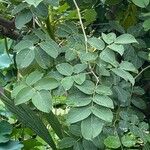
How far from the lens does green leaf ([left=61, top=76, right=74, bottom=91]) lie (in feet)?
3.00

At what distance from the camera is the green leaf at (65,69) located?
3.13 ft

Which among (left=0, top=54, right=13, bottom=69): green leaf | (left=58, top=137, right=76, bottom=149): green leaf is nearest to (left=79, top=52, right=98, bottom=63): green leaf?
(left=58, top=137, right=76, bottom=149): green leaf

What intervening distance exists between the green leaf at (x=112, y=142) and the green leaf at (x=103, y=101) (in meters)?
0.17

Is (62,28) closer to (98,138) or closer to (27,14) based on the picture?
(27,14)

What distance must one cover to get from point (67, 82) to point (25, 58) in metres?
0.11

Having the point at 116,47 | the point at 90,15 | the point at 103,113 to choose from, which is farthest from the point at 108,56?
the point at 90,15

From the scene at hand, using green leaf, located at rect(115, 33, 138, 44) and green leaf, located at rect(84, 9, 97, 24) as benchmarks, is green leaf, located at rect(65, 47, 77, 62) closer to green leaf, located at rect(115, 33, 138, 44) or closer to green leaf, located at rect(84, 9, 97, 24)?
green leaf, located at rect(115, 33, 138, 44)

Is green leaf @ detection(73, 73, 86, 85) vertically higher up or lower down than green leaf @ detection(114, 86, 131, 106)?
higher up

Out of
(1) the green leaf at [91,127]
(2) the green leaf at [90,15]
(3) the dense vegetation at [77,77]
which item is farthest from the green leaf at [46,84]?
(2) the green leaf at [90,15]

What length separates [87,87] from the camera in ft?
3.06

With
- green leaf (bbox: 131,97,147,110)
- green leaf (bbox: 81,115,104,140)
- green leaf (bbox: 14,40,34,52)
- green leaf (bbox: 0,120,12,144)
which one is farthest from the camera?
green leaf (bbox: 131,97,147,110)

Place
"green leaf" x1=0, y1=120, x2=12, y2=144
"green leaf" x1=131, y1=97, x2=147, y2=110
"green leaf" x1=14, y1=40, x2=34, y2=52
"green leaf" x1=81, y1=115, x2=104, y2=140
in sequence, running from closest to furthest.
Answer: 1. "green leaf" x1=81, y1=115, x2=104, y2=140
2. "green leaf" x1=14, y1=40, x2=34, y2=52
3. "green leaf" x1=0, y1=120, x2=12, y2=144
4. "green leaf" x1=131, y1=97, x2=147, y2=110

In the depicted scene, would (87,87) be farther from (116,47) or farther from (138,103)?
(138,103)

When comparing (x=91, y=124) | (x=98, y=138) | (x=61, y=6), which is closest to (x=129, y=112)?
(x=98, y=138)
